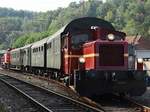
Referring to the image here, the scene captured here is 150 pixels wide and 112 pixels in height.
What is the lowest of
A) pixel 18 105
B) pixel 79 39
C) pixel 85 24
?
pixel 18 105

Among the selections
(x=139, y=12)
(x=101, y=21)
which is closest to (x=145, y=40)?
(x=139, y=12)

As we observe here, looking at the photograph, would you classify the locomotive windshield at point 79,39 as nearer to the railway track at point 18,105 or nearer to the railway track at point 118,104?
the railway track at point 118,104

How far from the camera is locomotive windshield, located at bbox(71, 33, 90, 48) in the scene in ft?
60.5

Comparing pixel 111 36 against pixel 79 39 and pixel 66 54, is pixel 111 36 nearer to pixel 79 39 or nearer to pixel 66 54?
pixel 79 39

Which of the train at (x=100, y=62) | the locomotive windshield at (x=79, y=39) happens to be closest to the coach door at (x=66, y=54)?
the train at (x=100, y=62)

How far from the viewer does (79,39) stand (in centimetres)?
1858

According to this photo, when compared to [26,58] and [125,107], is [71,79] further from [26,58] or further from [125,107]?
[26,58]

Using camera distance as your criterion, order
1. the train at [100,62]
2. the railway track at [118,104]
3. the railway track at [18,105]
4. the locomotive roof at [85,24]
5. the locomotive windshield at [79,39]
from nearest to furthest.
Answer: the railway track at [118,104] → the railway track at [18,105] → the train at [100,62] → the locomotive windshield at [79,39] → the locomotive roof at [85,24]

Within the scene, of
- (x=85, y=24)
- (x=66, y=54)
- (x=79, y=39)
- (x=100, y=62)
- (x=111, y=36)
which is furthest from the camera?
(x=85, y=24)

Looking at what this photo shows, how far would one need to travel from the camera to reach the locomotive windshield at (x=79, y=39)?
1844 cm

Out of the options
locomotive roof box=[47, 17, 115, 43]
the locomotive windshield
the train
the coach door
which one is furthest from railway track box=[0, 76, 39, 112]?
locomotive roof box=[47, 17, 115, 43]

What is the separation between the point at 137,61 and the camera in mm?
17125

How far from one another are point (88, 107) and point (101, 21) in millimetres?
6467

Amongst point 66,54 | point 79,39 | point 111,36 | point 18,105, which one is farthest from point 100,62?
point 18,105
